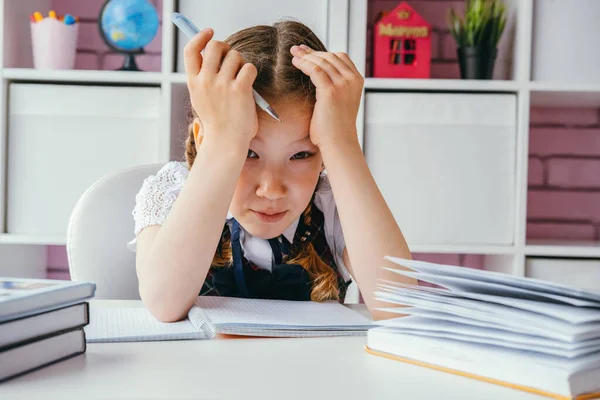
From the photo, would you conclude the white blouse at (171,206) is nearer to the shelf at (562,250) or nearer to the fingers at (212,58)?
the fingers at (212,58)

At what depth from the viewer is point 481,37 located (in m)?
1.82

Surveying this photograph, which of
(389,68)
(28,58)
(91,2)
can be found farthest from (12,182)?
(389,68)

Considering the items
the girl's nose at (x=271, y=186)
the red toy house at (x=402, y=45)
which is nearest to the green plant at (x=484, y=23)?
the red toy house at (x=402, y=45)

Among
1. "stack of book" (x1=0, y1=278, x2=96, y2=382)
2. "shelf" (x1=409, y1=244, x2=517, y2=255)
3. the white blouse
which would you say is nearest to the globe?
the white blouse

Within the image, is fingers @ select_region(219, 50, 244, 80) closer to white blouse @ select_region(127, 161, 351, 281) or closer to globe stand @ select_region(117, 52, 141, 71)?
white blouse @ select_region(127, 161, 351, 281)

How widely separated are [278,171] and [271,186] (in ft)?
0.08

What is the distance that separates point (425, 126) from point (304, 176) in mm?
949

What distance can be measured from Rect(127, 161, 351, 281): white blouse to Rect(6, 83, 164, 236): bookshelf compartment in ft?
2.23

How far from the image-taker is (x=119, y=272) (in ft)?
3.61

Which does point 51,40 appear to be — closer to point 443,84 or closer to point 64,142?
point 64,142

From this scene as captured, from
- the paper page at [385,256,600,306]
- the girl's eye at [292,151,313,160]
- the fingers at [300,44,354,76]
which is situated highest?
the fingers at [300,44,354,76]

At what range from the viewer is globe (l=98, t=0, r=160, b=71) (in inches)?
72.7

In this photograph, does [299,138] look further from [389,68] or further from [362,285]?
[389,68]

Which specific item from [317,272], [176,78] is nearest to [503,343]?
[317,272]
